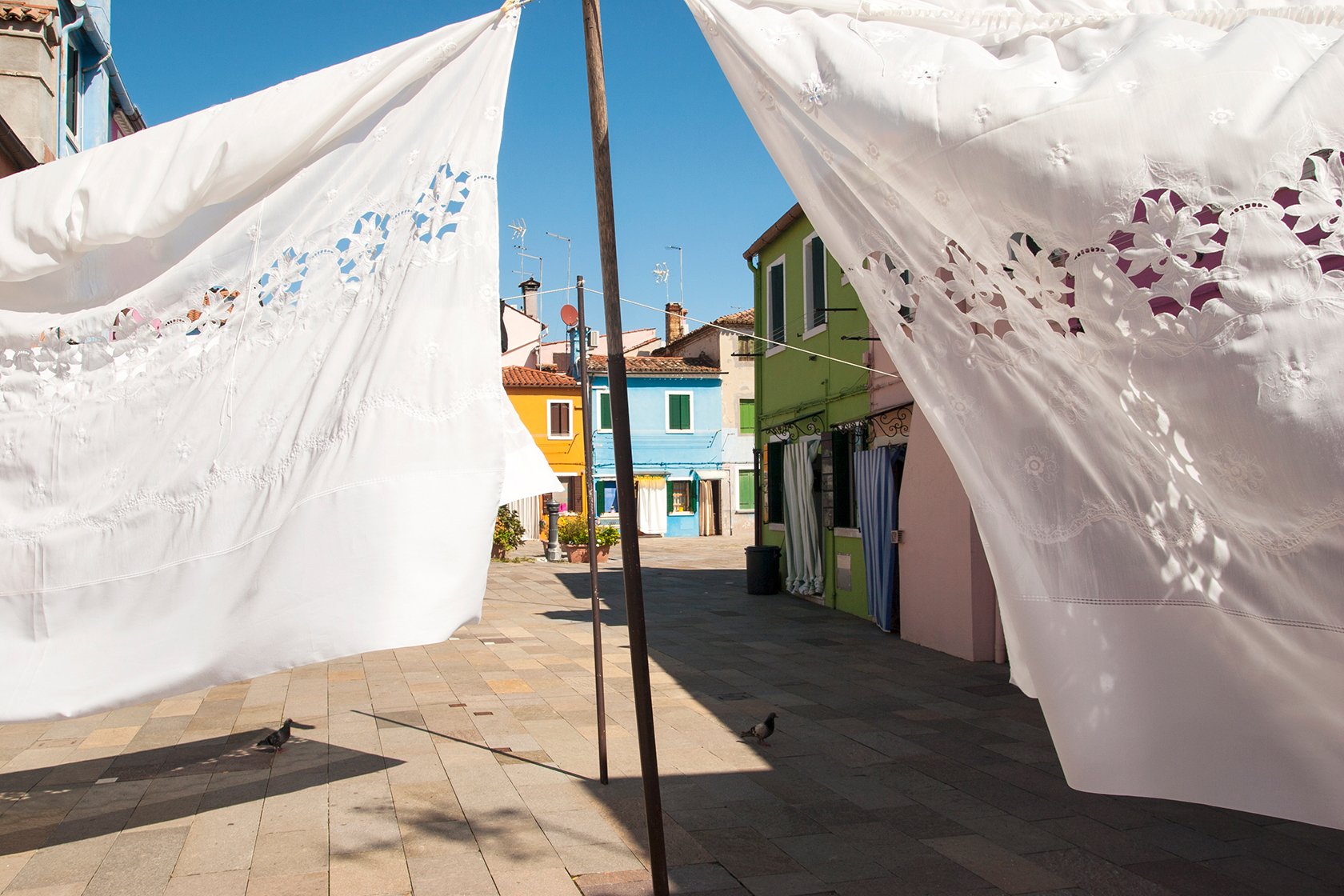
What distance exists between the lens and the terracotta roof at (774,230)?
48.7ft

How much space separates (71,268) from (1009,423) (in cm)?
278

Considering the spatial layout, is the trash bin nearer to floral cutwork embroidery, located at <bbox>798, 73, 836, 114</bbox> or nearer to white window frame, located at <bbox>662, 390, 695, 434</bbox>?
floral cutwork embroidery, located at <bbox>798, 73, 836, 114</bbox>

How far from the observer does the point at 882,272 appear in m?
2.43

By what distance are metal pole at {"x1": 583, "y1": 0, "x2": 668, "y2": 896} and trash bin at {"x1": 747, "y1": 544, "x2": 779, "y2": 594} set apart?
503 inches

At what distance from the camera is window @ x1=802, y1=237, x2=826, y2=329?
14188 millimetres

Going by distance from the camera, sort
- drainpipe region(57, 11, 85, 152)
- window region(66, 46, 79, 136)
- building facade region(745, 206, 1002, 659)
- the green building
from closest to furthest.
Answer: building facade region(745, 206, 1002, 659)
the green building
drainpipe region(57, 11, 85, 152)
window region(66, 46, 79, 136)

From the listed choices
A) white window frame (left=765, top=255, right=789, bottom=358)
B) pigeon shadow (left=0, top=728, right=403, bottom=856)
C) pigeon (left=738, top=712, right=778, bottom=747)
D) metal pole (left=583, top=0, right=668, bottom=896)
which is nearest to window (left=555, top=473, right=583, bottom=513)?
white window frame (left=765, top=255, right=789, bottom=358)

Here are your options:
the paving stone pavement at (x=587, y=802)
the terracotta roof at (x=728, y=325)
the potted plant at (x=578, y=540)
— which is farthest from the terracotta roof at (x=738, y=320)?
the paving stone pavement at (x=587, y=802)

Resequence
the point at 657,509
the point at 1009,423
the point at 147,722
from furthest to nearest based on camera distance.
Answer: the point at 657,509 < the point at 147,722 < the point at 1009,423

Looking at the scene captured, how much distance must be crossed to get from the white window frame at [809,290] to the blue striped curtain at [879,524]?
107 inches

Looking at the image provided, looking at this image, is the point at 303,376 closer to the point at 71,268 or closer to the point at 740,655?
the point at 71,268

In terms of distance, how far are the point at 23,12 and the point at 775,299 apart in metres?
11.2

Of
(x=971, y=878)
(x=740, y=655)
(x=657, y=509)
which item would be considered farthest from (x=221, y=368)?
(x=657, y=509)

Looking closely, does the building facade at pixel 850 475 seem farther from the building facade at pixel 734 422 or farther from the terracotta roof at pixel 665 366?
the building facade at pixel 734 422
